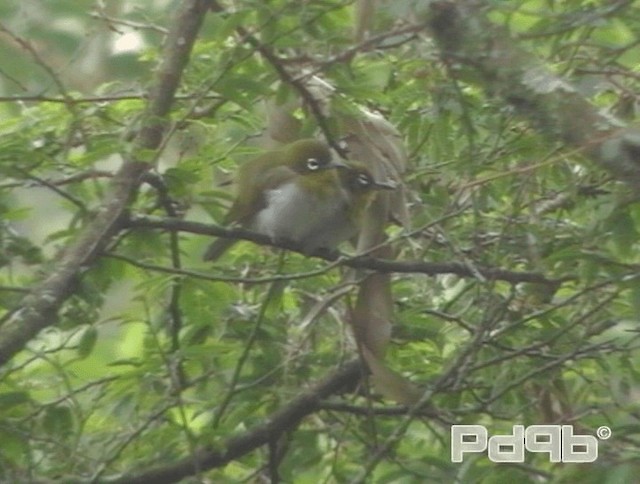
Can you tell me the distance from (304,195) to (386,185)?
52cm

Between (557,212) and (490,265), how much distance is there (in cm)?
39

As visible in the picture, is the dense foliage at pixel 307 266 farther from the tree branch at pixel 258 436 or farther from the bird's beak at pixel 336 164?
the bird's beak at pixel 336 164

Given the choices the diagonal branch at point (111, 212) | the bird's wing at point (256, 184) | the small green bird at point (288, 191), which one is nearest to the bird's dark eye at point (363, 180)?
the small green bird at point (288, 191)

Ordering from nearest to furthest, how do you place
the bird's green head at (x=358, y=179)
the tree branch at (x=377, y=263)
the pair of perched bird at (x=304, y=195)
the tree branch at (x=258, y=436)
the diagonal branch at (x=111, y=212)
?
the diagonal branch at (x=111, y=212)
the tree branch at (x=377, y=263)
the tree branch at (x=258, y=436)
the bird's green head at (x=358, y=179)
the pair of perched bird at (x=304, y=195)

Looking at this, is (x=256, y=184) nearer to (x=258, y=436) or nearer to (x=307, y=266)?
(x=307, y=266)

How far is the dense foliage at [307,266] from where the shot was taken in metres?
2.43

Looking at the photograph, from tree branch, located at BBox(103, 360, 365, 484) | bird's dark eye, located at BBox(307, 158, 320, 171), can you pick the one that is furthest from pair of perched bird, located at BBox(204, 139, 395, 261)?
tree branch, located at BBox(103, 360, 365, 484)

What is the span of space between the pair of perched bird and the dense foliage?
0.09 metres

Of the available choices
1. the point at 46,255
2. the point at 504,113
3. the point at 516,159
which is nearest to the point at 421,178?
the point at 516,159

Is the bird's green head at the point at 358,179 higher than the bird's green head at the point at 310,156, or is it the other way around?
the bird's green head at the point at 310,156

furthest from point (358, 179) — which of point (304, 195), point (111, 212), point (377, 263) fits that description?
point (111, 212)

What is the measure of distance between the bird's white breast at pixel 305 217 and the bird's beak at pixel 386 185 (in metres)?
0.26

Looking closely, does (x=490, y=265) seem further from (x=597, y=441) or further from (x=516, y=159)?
(x=597, y=441)

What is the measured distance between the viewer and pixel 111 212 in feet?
8.01
